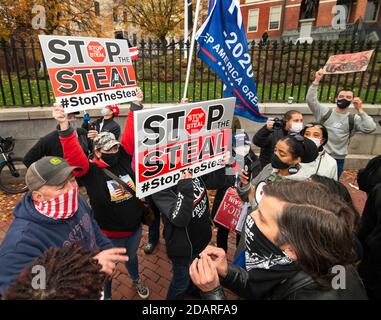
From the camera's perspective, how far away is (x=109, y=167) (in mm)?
2648

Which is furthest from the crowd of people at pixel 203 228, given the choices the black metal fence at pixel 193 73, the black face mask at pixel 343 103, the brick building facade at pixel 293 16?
the brick building facade at pixel 293 16

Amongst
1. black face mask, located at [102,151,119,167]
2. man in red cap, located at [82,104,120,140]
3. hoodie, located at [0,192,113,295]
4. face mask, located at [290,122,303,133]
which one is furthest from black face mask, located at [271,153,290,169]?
man in red cap, located at [82,104,120,140]

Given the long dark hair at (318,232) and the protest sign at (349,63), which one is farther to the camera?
the protest sign at (349,63)

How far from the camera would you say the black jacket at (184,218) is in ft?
7.48

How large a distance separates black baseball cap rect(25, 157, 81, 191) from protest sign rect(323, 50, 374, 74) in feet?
14.6

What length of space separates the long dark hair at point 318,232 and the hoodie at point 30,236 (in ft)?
4.58

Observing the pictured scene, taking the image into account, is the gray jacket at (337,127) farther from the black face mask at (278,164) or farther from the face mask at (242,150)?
the black face mask at (278,164)

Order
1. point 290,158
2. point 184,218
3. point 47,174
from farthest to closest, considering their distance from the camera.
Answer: point 290,158
point 184,218
point 47,174

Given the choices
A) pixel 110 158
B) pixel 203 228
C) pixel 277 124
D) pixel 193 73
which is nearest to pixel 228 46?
pixel 277 124

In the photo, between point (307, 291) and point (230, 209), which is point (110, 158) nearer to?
point (230, 209)

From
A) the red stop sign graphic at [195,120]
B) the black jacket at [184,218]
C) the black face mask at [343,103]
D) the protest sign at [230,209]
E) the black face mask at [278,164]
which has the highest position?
the red stop sign graphic at [195,120]

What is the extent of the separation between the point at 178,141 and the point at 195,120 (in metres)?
0.28

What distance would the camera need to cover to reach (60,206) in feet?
6.16

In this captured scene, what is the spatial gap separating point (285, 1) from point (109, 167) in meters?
34.7
